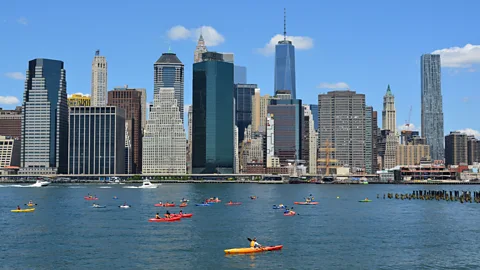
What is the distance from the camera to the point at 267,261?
80.7m

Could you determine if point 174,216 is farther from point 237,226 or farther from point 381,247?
point 381,247

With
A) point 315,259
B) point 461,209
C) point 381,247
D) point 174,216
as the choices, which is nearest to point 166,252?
point 315,259

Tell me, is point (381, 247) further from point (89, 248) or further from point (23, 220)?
point (23, 220)

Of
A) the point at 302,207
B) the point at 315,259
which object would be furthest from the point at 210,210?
the point at 315,259

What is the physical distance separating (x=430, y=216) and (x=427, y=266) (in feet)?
202

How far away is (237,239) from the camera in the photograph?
321 feet

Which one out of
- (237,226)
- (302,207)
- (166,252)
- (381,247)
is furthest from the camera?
(302,207)

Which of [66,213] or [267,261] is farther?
[66,213]

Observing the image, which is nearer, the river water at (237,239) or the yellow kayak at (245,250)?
the river water at (237,239)

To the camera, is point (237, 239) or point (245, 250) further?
point (237, 239)

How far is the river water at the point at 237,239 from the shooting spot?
261 ft

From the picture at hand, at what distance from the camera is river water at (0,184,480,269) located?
79688 millimetres

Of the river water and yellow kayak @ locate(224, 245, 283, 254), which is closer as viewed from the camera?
the river water

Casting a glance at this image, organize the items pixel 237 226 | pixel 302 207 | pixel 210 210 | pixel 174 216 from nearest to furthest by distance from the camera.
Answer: pixel 237 226, pixel 174 216, pixel 210 210, pixel 302 207
